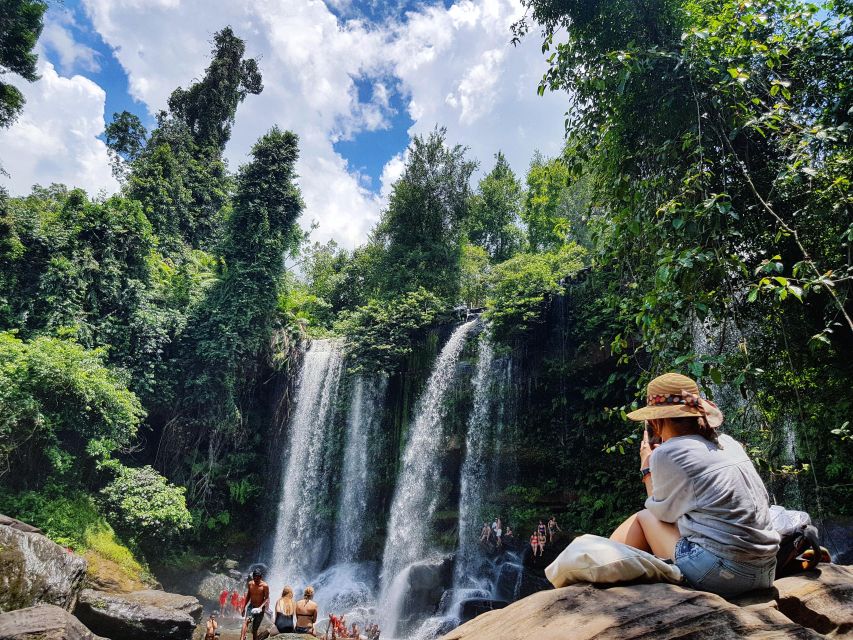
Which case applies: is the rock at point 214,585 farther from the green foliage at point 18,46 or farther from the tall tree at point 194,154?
the green foliage at point 18,46

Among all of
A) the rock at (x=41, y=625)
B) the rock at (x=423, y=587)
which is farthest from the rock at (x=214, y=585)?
the rock at (x=41, y=625)

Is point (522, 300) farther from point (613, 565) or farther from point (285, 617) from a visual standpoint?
point (613, 565)

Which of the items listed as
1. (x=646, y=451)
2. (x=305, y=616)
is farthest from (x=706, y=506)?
(x=305, y=616)

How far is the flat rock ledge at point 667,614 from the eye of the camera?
60.9 inches

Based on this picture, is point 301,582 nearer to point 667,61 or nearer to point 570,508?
point 570,508

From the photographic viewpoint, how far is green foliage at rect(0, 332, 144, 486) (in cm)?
994

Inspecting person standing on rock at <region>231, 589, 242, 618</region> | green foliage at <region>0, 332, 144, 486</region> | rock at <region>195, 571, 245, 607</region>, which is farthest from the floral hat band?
rock at <region>195, 571, 245, 607</region>

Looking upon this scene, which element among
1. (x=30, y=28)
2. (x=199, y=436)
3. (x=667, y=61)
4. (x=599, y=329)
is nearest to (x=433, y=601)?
(x=599, y=329)

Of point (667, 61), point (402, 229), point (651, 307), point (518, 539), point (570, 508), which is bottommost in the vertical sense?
point (518, 539)

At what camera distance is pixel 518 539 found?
1114 cm

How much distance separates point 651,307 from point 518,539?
909 cm

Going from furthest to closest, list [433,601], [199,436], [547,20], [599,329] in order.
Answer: [199,436] < [599,329] < [433,601] < [547,20]

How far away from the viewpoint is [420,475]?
1306 centimetres

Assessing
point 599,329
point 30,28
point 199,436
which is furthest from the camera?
point 199,436
